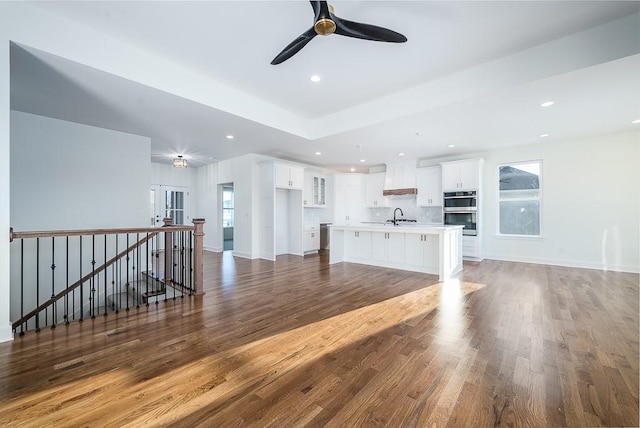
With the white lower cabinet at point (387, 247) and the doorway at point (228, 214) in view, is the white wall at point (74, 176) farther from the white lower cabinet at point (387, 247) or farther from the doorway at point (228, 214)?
the white lower cabinet at point (387, 247)

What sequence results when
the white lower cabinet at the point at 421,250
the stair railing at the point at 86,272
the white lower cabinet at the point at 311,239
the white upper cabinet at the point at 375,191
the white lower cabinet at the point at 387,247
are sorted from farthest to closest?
the white upper cabinet at the point at 375,191
the white lower cabinet at the point at 311,239
the white lower cabinet at the point at 387,247
the white lower cabinet at the point at 421,250
the stair railing at the point at 86,272

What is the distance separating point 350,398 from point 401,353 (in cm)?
71

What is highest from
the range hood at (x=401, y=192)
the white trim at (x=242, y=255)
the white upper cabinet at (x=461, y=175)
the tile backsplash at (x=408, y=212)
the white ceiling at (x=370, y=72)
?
the white ceiling at (x=370, y=72)

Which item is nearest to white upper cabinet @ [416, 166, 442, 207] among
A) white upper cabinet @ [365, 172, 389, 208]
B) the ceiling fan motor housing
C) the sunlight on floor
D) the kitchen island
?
white upper cabinet @ [365, 172, 389, 208]

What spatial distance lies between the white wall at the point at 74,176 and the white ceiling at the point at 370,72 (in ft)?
1.20

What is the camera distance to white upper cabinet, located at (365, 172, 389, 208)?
8180mm

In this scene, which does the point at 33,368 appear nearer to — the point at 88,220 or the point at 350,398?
the point at 350,398

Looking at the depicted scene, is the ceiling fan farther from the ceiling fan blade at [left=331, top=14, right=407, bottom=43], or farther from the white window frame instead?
the white window frame

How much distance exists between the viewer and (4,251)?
2328 mm

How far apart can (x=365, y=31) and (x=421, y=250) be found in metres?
3.85

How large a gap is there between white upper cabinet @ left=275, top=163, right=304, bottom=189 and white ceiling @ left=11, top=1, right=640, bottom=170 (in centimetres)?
163

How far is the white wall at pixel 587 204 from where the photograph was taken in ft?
16.7

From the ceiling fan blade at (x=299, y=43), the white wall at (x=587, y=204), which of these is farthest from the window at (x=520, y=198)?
the ceiling fan blade at (x=299, y=43)

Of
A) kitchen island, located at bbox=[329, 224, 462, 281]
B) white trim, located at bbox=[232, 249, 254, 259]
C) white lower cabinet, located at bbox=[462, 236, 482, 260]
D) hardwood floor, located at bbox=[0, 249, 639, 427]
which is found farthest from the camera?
white trim, located at bbox=[232, 249, 254, 259]
